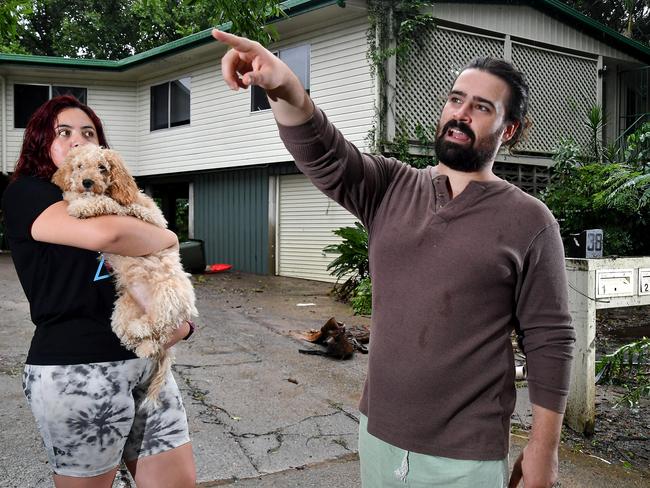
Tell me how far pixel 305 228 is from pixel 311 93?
2862 millimetres

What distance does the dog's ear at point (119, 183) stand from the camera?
226cm

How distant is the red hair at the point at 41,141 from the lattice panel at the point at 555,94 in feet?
36.2

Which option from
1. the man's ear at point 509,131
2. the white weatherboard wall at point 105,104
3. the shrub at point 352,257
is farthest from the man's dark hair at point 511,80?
the white weatherboard wall at point 105,104

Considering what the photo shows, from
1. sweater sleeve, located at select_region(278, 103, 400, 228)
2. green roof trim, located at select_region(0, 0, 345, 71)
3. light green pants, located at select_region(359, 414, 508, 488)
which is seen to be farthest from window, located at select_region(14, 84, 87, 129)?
light green pants, located at select_region(359, 414, 508, 488)

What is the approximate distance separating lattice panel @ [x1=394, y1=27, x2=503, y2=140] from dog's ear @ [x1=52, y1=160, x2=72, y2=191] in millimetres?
9251

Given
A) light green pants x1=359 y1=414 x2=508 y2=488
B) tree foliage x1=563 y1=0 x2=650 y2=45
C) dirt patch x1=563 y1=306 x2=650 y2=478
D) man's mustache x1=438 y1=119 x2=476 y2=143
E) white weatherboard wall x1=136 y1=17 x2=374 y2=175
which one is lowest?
dirt patch x1=563 y1=306 x2=650 y2=478

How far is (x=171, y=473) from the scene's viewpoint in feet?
7.33

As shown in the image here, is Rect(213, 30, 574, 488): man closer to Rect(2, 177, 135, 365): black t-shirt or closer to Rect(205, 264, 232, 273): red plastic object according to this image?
Rect(2, 177, 135, 365): black t-shirt

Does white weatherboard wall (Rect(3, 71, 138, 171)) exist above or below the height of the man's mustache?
above

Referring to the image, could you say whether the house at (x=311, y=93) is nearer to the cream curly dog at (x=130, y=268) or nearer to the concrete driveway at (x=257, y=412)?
the concrete driveway at (x=257, y=412)

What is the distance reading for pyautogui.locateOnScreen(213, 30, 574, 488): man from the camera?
65.4 inches

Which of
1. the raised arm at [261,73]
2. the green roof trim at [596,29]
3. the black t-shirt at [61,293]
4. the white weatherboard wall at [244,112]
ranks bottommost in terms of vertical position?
the black t-shirt at [61,293]

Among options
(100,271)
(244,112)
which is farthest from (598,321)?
(100,271)

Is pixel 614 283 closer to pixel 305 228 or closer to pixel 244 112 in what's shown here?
pixel 305 228
